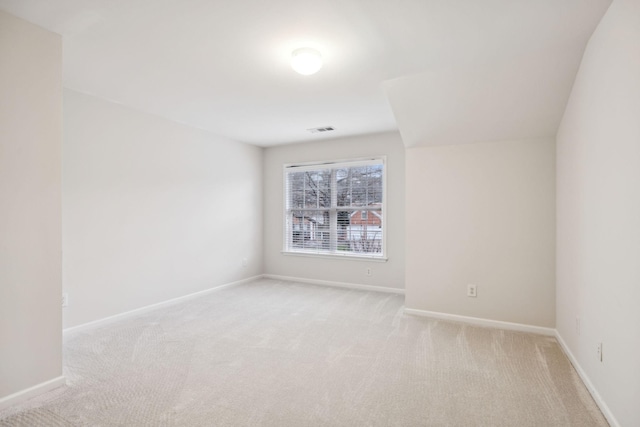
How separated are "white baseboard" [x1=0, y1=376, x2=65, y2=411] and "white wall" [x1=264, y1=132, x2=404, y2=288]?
363 centimetres

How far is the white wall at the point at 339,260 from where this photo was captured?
4.80 meters

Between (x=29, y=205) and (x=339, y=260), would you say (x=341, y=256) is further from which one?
(x=29, y=205)

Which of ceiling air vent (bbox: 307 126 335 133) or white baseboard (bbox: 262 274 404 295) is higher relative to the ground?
ceiling air vent (bbox: 307 126 335 133)

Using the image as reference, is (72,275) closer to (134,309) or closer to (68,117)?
(134,309)

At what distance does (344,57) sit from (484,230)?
2294mm

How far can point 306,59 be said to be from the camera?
7.75 ft

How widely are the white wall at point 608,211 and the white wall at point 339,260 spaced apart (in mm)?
2314

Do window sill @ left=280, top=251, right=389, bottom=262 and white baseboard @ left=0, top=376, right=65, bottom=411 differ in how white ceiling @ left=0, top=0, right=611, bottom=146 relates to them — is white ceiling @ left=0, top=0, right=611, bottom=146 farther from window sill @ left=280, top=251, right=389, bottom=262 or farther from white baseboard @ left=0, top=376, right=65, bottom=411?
white baseboard @ left=0, top=376, right=65, bottom=411

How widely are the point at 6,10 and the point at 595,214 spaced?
3.88 m

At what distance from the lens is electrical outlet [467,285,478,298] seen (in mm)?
3477

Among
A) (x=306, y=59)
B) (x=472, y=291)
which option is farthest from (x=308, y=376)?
(x=306, y=59)

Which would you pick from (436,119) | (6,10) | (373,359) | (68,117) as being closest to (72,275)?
(68,117)

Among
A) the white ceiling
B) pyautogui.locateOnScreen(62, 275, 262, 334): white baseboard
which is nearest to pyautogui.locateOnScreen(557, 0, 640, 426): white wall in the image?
the white ceiling

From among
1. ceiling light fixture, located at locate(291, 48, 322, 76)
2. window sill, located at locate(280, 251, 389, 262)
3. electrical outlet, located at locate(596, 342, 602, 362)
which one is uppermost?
ceiling light fixture, located at locate(291, 48, 322, 76)
